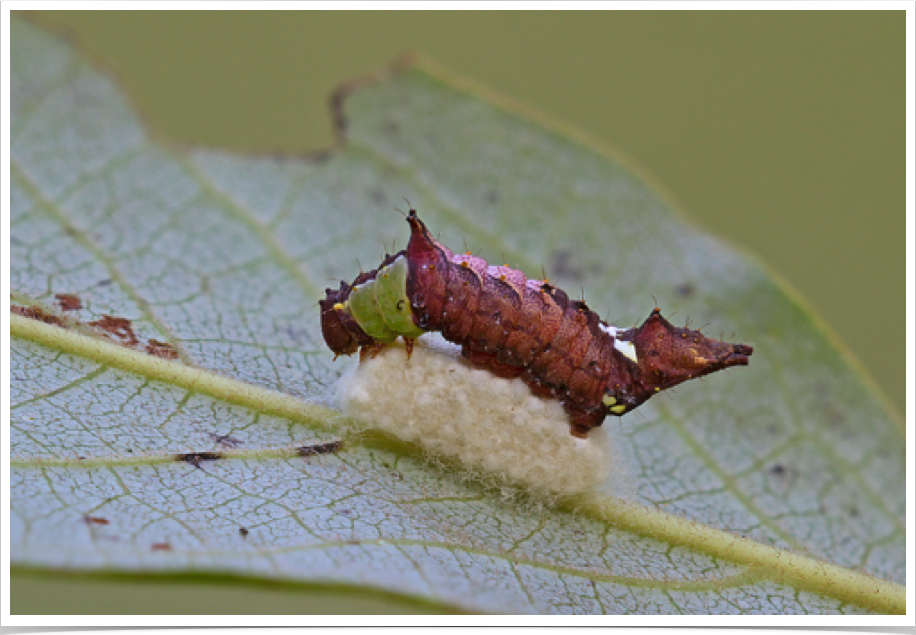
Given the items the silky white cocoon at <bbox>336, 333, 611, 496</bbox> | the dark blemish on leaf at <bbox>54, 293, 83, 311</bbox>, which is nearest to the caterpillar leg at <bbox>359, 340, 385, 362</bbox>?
the silky white cocoon at <bbox>336, 333, 611, 496</bbox>

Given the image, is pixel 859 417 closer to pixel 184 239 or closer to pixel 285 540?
pixel 285 540

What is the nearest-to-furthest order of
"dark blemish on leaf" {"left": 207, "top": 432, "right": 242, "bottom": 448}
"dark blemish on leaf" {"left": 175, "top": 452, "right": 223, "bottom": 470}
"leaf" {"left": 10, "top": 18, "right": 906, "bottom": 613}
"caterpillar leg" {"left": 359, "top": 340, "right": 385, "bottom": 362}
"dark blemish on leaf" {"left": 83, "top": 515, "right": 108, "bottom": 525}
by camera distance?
"dark blemish on leaf" {"left": 83, "top": 515, "right": 108, "bottom": 525}, "leaf" {"left": 10, "top": 18, "right": 906, "bottom": 613}, "dark blemish on leaf" {"left": 175, "top": 452, "right": 223, "bottom": 470}, "dark blemish on leaf" {"left": 207, "top": 432, "right": 242, "bottom": 448}, "caterpillar leg" {"left": 359, "top": 340, "right": 385, "bottom": 362}

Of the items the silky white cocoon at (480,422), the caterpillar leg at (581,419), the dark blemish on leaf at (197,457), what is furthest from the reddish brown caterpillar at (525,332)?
the dark blemish on leaf at (197,457)

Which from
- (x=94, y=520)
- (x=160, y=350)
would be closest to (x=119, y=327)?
(x=160, y=350)

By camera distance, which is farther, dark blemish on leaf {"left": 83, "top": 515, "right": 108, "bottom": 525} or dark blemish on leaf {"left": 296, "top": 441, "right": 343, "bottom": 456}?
dark blemish on leaf {"left": 296, "top": 441, "right": 343, "bottom": 456}

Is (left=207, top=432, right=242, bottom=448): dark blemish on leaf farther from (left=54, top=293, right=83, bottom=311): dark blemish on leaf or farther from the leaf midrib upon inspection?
(left=54, top=293, right=83, bottom=311): dark blemish on leaf

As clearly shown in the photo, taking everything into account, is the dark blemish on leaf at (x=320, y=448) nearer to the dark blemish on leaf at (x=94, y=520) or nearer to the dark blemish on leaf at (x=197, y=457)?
the dark blemish on leaf at (x=197, y=457)

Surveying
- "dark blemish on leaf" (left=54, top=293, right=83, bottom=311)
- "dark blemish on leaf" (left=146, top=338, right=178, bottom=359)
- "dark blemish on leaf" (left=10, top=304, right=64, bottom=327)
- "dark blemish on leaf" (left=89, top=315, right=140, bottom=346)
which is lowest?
"dark blemish on leaf" (left=146, top=338, right=178, bottom=359)

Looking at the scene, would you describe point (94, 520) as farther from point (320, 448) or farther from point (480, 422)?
point (480, 422)
